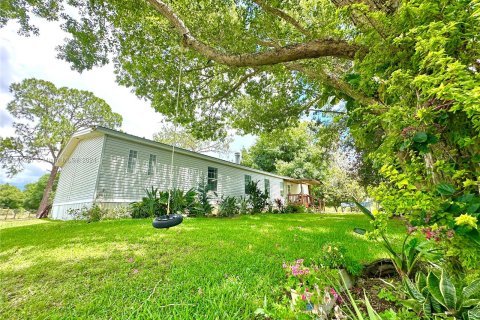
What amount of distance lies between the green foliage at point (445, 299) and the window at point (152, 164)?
1105 centimetres

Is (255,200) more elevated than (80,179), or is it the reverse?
(80,179)

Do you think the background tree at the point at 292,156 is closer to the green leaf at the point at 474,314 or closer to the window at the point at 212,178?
the window at the point at 212,178

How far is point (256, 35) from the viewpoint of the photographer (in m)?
6.45

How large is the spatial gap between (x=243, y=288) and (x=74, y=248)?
12.2 feet

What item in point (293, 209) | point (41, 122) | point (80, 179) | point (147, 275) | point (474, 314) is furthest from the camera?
point (41, 122)

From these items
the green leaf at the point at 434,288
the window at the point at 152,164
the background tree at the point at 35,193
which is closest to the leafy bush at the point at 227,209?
the window at the point at 152,164

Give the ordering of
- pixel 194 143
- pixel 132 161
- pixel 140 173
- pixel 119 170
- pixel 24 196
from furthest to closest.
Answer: pixel 24 196
pixel 194 143
pixel 140 173
pixel 132 161
pixel 119 170

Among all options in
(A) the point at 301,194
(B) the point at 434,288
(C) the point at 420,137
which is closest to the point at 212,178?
(A) the point at 301,194

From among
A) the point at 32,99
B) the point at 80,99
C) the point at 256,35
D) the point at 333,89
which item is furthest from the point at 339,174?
the point at 32,99

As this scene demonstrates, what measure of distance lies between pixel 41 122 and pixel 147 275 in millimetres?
22326

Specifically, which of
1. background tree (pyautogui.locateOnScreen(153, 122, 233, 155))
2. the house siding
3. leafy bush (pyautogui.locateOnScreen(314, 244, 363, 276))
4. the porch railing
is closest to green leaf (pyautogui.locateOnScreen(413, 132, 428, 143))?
leafy bush (pyautogui.locateOnScreen(314, 244, 363, 276))

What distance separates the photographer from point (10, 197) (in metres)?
32.2

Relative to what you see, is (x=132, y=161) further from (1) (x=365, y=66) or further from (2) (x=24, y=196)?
(2) (x=24, y=196)

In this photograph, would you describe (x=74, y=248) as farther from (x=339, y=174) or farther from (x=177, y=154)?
(x=339, y=174)
